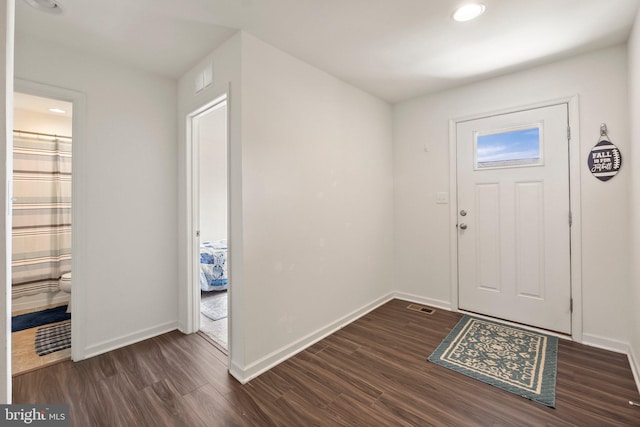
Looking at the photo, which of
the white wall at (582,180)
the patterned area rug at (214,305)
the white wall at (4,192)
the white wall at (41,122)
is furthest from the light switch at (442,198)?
the white wall at (41,122)

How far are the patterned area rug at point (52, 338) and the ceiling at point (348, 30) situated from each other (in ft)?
8.12

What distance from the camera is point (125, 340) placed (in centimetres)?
253

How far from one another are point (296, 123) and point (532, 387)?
254 centimetres

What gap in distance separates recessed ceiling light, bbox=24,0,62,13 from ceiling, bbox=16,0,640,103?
0.04 meters

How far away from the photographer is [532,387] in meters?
1.89

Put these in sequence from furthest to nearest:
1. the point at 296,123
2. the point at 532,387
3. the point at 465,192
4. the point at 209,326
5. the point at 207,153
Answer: the point at 207,153
the point at 465,192
the point at 209,326
the point at 296,123
the point at 532,387

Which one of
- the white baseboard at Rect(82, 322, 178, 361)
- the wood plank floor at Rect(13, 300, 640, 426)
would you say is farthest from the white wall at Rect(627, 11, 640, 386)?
the white baseboard at Rect(82, 322, 178, 361)

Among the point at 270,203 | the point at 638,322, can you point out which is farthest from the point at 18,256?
the point at 638,322

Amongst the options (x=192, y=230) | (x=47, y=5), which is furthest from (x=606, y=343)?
(x=47, y=5)

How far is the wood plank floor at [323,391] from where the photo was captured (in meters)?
1.66

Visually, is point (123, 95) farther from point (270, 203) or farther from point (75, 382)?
point (75, 382)

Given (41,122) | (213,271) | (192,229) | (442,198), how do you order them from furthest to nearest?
(213,271)
(41,122)
(442,198)
(192,229)

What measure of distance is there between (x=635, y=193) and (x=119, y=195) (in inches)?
157

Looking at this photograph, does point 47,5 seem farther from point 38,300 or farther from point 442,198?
point 442,198
